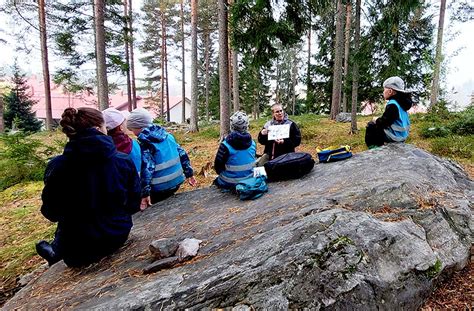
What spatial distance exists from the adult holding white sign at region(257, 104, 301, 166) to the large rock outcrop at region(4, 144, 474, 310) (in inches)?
69.1

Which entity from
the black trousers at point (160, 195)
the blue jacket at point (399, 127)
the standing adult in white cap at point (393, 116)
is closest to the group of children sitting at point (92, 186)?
the black trousers at point (160, 195)

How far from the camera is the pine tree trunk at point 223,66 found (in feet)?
29.7

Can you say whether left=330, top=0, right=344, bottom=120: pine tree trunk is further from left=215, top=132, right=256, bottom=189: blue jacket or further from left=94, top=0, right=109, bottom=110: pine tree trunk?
left=215, top=132, right=256, bottom=189: blue jacket

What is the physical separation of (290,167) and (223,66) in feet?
20.4

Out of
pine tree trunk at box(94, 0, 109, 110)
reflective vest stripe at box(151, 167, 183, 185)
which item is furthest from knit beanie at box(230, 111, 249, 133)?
pine tree trunk at box(94, 0, 109, 110)

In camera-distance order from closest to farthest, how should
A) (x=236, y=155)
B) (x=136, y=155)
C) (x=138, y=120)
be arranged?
1. (x=136, y=155)
2. (x=138, y=120)
3. (x=236, y=155)

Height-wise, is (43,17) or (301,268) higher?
(43,17)

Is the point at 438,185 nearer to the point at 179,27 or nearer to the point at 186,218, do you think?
the point at 186,218

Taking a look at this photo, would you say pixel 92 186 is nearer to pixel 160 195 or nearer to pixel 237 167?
pixel 160 195

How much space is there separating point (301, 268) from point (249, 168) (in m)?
2.41

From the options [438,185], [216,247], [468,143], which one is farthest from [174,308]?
[468,143]

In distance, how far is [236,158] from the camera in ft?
14.1

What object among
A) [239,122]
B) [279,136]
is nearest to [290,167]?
[239,122]

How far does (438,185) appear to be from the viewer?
11.7ft
